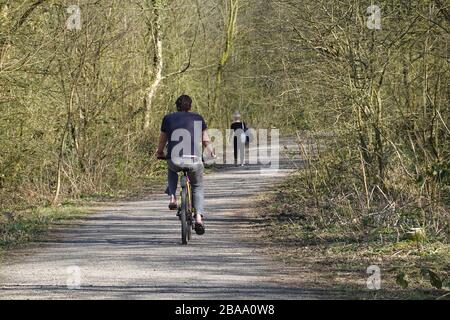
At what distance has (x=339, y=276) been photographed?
11.3m

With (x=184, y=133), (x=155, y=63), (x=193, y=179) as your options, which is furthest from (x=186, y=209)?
(x=155, y=63)

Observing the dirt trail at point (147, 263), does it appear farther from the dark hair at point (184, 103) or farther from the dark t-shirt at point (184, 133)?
the dark hair at point (184, 103)

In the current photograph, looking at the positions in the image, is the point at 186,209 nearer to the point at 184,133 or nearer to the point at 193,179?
the point at 193,179

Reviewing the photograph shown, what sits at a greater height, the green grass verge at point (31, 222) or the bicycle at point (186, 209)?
the bicycle at point (186, 209)

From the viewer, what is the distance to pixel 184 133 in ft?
44.3

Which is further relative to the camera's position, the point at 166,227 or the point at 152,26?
the point at 152,26

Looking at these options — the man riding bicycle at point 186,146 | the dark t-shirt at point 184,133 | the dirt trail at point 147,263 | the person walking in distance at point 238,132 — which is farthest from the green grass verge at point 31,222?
the person walking in distance at point 238,132

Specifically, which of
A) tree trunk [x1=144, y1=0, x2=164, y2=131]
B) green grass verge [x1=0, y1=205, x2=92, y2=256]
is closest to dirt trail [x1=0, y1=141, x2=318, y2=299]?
green grass verge [x1=0, y1=205, x2=92, y2=256]

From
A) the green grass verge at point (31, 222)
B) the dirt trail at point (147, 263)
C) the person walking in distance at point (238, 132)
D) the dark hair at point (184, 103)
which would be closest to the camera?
the dirt trail at point (147, 263)

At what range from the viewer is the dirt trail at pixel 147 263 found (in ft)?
32.8

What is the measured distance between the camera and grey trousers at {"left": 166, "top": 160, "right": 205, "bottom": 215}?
539 inches
